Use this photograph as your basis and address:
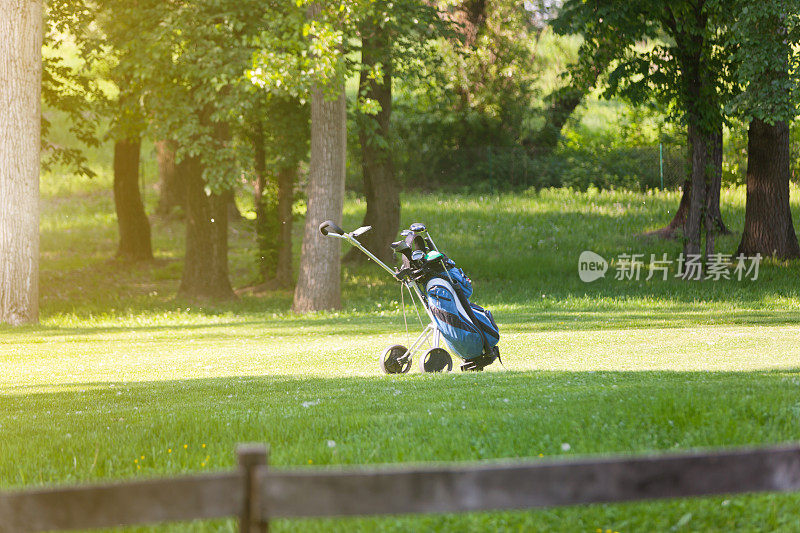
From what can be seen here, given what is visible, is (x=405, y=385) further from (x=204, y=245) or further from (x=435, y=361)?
(x=204, y=245)

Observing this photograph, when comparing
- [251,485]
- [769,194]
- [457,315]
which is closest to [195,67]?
[457,315]

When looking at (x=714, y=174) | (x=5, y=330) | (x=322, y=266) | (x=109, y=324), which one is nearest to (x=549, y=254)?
(x=714, y=174)

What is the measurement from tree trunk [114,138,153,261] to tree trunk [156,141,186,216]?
5.75 meters

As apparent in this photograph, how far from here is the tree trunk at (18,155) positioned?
60.3 ft

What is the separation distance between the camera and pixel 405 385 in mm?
9523

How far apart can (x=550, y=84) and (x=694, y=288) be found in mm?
29502

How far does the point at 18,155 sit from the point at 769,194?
19.2 meters

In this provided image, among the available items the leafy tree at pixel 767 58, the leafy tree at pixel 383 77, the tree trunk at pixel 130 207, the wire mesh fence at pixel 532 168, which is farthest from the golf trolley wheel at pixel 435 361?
the wire mesh fence at pixel 532 168

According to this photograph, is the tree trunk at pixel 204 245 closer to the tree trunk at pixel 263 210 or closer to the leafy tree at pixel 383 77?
the tree trunk at pixel 263 210

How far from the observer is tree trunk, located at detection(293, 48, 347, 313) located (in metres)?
21.0

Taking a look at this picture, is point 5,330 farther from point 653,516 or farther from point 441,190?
point 441,190

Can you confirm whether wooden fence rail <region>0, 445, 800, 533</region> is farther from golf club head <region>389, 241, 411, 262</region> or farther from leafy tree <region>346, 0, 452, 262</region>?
leafy tree <region>346, 0, 452, 262</region>

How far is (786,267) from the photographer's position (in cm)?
2423

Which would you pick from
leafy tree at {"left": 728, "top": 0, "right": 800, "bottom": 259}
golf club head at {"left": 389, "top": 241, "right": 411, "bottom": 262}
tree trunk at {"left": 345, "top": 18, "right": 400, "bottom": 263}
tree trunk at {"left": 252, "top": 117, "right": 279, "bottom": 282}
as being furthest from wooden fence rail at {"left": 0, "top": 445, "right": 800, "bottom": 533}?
tree trunk at {"left": 345, "top": 18, "right": 400, "bottom": 263}
